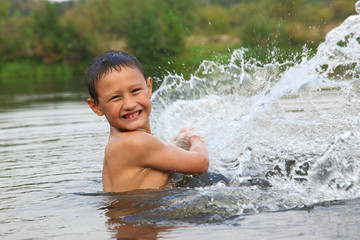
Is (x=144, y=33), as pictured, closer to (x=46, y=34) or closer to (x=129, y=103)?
(x=46, y=34)

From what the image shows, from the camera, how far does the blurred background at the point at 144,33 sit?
10969 millimetres

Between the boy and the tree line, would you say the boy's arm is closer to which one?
the boy

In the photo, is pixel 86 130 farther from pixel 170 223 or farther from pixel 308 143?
pixel 170 223

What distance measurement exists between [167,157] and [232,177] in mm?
575

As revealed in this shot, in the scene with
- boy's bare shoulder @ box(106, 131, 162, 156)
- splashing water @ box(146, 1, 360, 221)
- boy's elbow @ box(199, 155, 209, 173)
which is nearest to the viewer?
splashing water @ box(146, 1, 360, 221)

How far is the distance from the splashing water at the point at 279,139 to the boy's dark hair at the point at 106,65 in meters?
0.89

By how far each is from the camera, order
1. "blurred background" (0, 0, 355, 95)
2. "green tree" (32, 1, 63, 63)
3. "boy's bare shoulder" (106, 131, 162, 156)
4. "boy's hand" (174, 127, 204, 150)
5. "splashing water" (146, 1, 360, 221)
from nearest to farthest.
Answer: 1. "splashing water" (146, 1, 360, 221)
2. "boy's bare shoulder" (106, 131, 162, 156)
3. "boy's hand" (174, 127, 204, 150)
4. "blurred background" (0, 0, 355, 95)
5. "green tree" (32, 1, 63, 63)

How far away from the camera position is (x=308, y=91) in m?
4.39

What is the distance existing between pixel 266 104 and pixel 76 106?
6751 mm

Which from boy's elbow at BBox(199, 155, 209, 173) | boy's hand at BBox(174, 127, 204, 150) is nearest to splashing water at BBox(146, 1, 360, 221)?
boy's elbow at BBox(199, 155, 209, 173)

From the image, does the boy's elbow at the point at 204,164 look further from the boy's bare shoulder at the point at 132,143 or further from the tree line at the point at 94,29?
the tree line at the point at 94,29

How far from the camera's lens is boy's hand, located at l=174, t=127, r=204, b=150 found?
12.7 ft

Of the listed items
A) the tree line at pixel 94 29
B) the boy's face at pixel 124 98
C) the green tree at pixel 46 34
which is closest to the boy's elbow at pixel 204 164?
the boy's face at pixel 124 98

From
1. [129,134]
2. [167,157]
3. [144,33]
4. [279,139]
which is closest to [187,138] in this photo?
[167,157]
